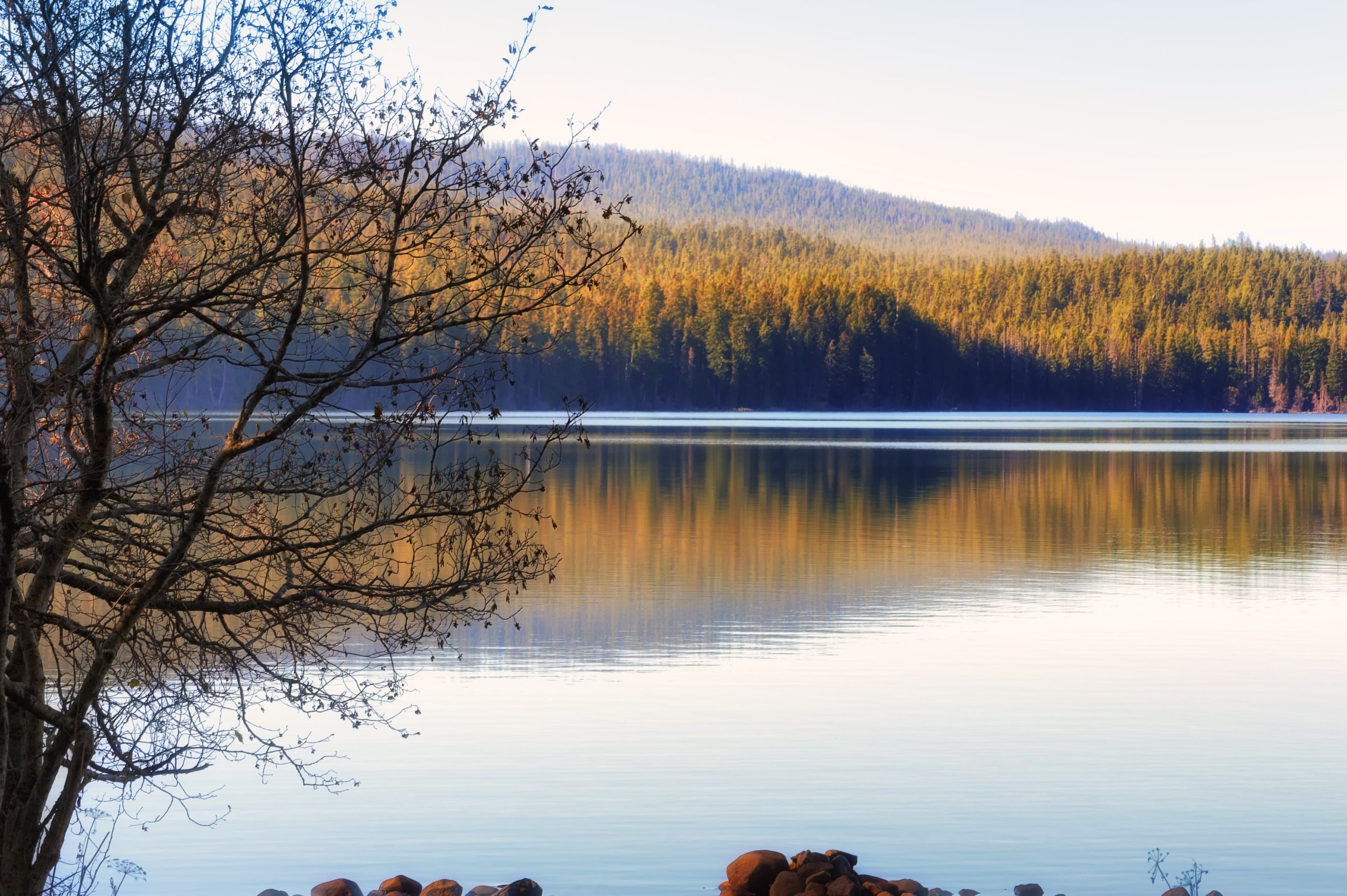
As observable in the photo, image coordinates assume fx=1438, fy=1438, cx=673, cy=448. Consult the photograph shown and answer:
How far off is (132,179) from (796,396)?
122612mm

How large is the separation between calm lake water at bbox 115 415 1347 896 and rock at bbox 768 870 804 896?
885 millimetres

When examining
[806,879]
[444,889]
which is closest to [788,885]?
[806,879]

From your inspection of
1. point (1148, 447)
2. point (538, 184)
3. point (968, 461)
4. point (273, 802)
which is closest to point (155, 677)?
point (538, 184)

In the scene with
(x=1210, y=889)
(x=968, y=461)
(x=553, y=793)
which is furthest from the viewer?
(x=968, y=461)

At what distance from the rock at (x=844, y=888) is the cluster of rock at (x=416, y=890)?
1614 millimetres

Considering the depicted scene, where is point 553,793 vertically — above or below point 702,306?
below

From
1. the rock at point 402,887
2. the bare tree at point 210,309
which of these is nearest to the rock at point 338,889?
the rock at point 402,887

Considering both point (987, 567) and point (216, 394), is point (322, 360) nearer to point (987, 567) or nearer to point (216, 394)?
point (987, 567)

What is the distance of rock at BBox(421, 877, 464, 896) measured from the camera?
781 centimetres

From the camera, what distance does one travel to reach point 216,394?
117688 millimetres

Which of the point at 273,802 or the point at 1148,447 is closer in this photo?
the point at 273,802

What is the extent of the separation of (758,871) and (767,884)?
3.5 inches

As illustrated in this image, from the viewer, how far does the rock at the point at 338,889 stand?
7.80 meters

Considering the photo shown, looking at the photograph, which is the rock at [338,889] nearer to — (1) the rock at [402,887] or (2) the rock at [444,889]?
(1) the rock at [402,887]
